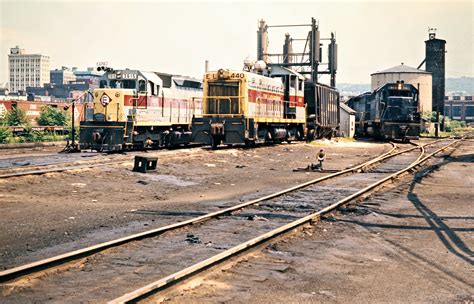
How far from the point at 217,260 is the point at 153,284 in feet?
3.89

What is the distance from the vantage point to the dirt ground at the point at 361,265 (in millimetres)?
5141

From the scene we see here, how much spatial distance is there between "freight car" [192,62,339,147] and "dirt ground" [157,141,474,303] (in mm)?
12788

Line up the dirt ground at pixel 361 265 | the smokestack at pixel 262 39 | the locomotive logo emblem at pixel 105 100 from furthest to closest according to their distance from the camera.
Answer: the smokestack at pixel 262 39
the locomotive logo emblem at pixel 105 100
the dirt ground at pixel 361 265

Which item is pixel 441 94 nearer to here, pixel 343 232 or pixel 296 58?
pixel 296 58

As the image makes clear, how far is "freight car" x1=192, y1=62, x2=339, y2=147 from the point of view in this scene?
74.7 ft

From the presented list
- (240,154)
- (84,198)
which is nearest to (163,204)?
(84,198)

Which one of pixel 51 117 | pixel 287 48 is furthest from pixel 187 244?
pixel 287 48

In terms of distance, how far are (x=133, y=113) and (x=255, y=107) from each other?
5296 mm

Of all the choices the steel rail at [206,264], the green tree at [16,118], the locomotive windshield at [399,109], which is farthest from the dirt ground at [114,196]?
the green tree at [16,118]

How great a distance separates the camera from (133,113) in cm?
2262

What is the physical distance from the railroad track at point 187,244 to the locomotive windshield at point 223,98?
37.9 ft

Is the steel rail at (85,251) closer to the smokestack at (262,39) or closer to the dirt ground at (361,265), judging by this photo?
the dirt ground at (361,265)

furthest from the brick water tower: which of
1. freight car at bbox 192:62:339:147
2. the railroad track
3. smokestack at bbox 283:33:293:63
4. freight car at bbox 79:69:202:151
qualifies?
the railroad track

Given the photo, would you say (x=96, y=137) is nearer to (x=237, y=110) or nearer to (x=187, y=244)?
(x=237, y=110)
